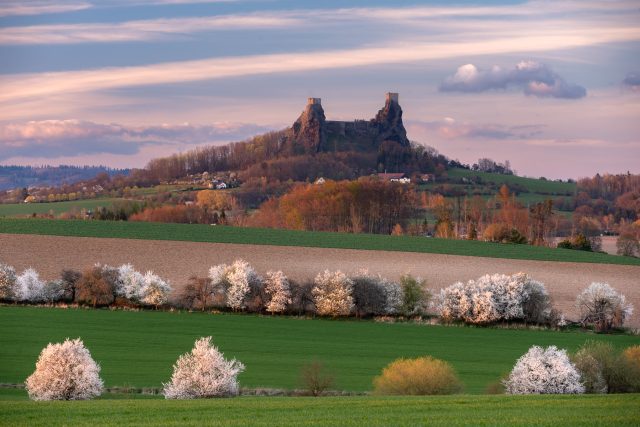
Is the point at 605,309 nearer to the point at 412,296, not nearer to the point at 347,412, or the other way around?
the point at 412,296

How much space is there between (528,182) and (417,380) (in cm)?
15290

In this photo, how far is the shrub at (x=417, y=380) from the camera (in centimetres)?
3039

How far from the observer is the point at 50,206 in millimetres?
132875

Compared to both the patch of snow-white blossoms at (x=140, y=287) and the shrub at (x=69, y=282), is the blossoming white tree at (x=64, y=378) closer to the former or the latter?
the patch of snow-white blossoms at (x=140, y=287)

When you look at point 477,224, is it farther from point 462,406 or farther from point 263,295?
point 462,406

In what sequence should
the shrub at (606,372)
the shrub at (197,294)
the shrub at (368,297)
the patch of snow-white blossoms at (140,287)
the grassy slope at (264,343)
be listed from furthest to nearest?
the patch of snow-white blossoms at (140,287) → the shrub at (368,297) → the shrub at (197,294) → the grassy slope at (264,343) → the shrub at (606,372)

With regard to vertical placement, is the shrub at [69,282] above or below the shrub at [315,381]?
above

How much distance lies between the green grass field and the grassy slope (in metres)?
10.1

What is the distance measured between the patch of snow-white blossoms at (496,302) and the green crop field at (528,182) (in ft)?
352

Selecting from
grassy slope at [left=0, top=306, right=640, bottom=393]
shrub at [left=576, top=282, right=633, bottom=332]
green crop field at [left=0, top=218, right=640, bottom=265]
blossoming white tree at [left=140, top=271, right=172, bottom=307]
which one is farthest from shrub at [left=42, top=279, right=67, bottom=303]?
shrub at [left=576, top=282, right=633, bottom=332]

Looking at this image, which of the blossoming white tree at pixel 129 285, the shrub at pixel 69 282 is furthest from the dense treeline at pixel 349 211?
the shrub at pixel 69 282

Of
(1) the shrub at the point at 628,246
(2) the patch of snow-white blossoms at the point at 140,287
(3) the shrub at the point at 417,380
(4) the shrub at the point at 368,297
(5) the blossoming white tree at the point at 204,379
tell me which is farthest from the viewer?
(1) the shrub at the point at 628,246

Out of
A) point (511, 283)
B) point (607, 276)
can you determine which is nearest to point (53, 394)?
point (511, 283)

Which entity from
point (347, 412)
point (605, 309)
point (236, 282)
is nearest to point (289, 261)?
point (236, 282)
